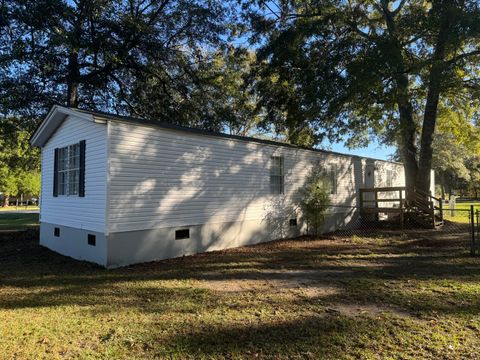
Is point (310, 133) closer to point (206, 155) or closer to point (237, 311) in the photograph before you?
point (206, 155)

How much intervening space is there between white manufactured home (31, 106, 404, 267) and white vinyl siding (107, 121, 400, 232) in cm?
2

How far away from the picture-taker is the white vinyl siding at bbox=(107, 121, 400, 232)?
7.61 metres

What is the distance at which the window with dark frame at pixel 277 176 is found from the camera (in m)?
→ 11.4

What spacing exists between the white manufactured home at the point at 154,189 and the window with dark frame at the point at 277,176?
0.11 ft

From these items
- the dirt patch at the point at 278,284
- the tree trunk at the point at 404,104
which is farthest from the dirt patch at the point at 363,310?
the tree trunk at the point at 404,104

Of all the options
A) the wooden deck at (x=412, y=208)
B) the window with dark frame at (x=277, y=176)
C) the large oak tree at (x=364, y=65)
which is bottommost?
the wooden deck at (x=412, y=208)

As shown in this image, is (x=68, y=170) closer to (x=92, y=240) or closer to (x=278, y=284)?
(x=92, y=240)

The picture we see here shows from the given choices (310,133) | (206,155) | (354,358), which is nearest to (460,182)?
(310,133)

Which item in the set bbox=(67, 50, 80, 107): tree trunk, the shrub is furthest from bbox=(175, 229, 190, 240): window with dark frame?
bbox=(67, 50, 80, 107): tree trunk

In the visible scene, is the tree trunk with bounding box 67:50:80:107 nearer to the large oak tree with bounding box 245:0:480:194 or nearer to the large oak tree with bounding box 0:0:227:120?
the large oak tree with bounding box 0:0:227:120

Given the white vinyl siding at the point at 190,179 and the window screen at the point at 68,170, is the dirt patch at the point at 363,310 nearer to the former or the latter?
the white vinyl siding at the point at 190,179

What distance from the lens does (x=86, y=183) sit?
8086 millimetres

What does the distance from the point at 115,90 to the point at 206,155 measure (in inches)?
372

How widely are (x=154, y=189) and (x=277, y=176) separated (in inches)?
187
